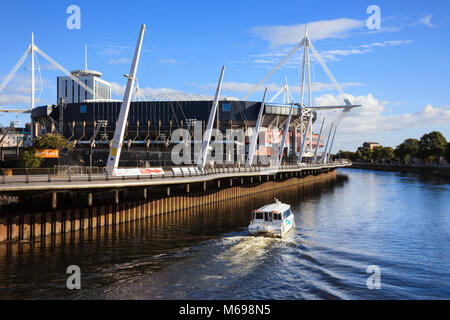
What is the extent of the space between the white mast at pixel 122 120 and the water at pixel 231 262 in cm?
743

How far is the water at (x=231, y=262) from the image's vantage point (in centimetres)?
2417

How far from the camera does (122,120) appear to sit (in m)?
46.4

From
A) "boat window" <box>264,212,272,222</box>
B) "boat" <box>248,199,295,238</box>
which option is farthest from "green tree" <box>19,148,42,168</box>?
"boat window" <box>264,212,272,222</box>

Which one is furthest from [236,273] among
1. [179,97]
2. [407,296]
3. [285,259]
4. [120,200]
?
[179,97]

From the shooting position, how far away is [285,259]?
3083cm

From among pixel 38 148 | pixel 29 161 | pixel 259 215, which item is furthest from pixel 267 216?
pixel 38 148

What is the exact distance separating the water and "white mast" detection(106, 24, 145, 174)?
24.4ft

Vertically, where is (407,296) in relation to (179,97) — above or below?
below

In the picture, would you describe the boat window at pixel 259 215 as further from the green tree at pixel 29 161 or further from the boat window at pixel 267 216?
the green tree at pixel 29 161

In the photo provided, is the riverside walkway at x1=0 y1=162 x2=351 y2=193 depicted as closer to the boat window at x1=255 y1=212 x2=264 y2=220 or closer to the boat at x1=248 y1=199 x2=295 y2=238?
the boat window at x1=255 y1=212 x2=264 y2=220

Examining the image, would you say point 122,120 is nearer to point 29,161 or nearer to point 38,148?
point 29,161

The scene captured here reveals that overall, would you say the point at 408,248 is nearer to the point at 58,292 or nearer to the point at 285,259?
the point at 285,259

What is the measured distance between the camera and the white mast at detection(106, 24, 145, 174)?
44.2 m
